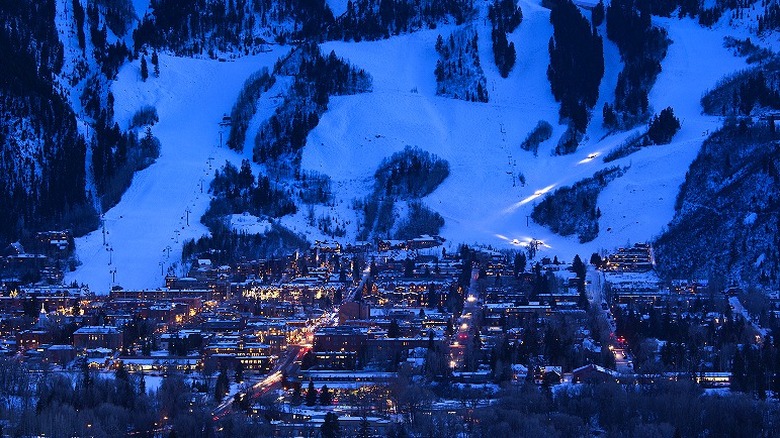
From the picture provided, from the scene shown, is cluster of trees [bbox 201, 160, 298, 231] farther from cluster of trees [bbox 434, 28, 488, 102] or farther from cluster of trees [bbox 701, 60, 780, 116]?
cluster of trees [bbox 701, 60, 780, 116]

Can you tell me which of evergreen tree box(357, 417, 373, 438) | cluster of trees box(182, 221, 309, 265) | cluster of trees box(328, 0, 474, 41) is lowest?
evergreen tree box(357, 417, 373, 438)

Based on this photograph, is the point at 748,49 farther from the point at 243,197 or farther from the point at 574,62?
the point at 243,197

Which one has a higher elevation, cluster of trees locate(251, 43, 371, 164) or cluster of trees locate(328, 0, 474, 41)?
cluster of trees locate(328, 0, 474, 41)

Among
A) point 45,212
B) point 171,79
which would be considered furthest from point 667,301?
point 171,79

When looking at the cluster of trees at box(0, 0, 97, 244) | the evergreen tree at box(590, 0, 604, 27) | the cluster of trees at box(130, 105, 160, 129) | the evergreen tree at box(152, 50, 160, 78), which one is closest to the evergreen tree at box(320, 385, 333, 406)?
the cluster of trees at box(0, 0, 97, 244)

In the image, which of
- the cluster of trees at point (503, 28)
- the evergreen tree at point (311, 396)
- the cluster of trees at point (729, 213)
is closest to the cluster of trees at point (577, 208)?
the cluster of trees at point (729, 213)


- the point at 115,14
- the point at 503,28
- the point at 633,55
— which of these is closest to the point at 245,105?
the point at 115,14
